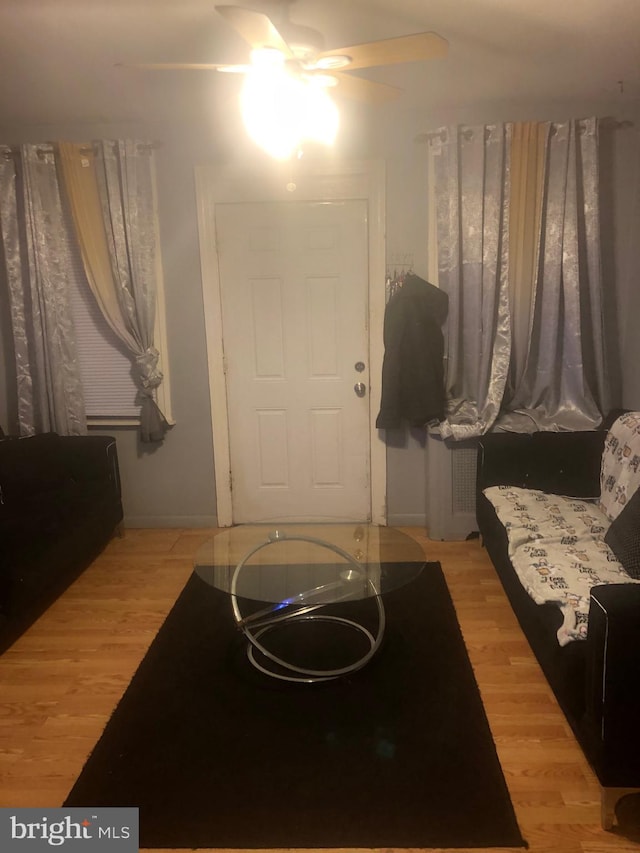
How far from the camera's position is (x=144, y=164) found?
342 centimetres

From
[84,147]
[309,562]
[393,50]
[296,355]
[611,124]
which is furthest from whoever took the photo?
[296,355]

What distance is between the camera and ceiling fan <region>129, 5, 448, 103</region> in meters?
1.66

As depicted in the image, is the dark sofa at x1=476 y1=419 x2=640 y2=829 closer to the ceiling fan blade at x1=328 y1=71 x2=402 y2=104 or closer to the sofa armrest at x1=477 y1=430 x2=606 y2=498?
the sofa armrest at x1=477 y1=430 x2=606 y2=498

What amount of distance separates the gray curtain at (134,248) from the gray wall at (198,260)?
0.33 ft

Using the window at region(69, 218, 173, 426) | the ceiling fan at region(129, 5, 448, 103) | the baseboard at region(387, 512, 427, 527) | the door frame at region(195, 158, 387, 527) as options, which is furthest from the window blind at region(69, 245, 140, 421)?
the ceiling fan at region(129, 5, 448, 103)

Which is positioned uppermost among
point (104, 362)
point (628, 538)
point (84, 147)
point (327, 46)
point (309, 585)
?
point (327, 46)

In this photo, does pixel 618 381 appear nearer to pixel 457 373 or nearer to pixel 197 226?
pixel 457 373

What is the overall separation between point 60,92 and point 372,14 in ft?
5.30

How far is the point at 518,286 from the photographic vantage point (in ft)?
10.9

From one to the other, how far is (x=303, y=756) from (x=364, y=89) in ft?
7.73

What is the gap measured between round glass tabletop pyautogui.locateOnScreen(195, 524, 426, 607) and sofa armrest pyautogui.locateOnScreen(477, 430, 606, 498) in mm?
738

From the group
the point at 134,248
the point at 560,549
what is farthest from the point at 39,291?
the point at 560,549

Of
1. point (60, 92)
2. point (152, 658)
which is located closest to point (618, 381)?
point (152, 658)

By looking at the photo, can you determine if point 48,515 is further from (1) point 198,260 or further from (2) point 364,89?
(2) point 364,89
